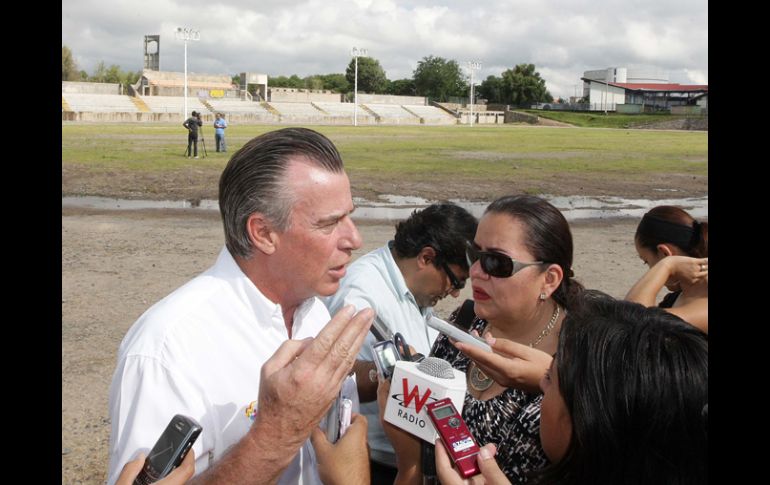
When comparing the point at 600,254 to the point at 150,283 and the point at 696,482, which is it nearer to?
the point at 150,283

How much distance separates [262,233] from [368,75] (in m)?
119

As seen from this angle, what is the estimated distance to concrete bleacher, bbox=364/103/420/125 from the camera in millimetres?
83188

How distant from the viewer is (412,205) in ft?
59.4

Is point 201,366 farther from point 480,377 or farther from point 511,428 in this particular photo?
point 480,377

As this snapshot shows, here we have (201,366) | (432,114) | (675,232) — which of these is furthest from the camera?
(432,114)

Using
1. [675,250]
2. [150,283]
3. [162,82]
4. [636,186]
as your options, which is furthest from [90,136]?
[162,82]

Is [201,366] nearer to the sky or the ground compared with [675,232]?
nearer to the ground

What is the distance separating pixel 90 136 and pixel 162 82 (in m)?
49.1

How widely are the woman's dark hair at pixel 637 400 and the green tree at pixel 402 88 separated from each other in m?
125

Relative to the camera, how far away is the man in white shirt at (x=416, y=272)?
A: 3.83m

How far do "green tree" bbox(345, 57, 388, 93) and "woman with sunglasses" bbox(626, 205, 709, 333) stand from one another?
115 meters

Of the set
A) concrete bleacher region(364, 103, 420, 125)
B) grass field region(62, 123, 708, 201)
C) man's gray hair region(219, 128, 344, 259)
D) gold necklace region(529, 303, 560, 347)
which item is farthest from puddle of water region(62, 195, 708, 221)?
concrete bleacher region(364, 103, 420, 125)

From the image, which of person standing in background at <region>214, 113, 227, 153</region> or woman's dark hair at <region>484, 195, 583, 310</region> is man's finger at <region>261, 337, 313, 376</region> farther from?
person standing in background at <region>214, 113, 227, 153</region>

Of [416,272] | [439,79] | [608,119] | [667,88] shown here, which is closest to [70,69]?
[439,79]
